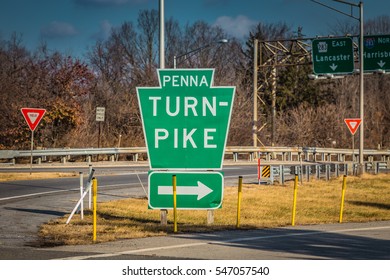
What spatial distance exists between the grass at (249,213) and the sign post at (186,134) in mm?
767

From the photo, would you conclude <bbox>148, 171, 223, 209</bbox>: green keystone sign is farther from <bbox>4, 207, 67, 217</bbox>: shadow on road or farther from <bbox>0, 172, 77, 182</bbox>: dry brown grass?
<bbox>0, 172, 77, 182</bbox>: dry brown grass

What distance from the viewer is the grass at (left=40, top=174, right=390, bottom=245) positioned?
48.8 ft

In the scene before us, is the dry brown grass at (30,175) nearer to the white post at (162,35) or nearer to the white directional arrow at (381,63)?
the white post at (162,35)

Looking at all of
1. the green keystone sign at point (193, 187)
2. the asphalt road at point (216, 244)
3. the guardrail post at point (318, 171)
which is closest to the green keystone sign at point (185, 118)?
the green keystone sign at point (193, 187)

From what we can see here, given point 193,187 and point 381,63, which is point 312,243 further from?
point 381,63

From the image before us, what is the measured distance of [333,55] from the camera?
39.5m

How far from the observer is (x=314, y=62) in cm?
4000

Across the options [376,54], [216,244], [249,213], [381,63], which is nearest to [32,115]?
[249,213]

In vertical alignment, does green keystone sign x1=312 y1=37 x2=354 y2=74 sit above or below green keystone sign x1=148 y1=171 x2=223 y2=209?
above

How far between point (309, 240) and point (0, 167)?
26865 millimetres

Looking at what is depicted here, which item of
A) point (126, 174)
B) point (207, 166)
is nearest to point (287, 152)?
point (126, 174)

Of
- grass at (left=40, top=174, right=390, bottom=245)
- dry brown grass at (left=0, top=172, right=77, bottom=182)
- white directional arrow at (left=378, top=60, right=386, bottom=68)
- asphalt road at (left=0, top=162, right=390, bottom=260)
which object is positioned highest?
white directional arrow at (left=378, top=60, right=386, bottom=68)

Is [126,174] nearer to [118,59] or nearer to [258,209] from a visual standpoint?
[258,209]

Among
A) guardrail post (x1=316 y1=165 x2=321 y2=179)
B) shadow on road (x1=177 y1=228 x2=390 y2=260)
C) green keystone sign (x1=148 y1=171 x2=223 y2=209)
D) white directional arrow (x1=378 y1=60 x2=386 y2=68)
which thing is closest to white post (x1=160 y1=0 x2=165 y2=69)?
green keystone sign (x1=148 y1=171 x2=223 y2=209)
